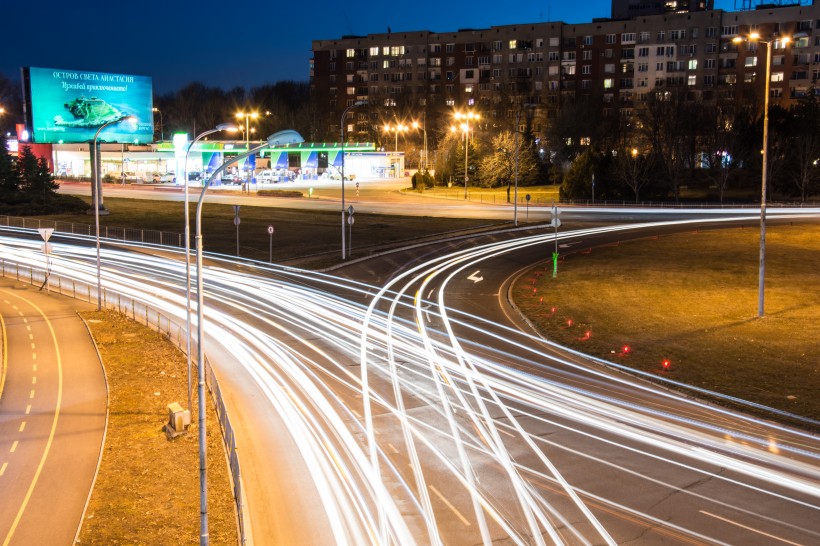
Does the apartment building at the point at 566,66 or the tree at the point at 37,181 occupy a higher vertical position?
the apartment building at the point at 566,66

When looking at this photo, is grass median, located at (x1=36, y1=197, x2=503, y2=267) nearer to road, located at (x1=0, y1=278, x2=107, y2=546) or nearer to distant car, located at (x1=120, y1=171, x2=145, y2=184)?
road, located at (x1=0, y1=278, x2=107, y2=546)

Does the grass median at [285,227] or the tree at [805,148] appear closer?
→ the grass median at [285,227]

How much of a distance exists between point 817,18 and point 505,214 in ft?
226

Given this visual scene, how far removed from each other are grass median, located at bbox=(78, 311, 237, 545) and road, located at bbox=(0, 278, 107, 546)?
36cm

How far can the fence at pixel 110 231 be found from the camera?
49.4m

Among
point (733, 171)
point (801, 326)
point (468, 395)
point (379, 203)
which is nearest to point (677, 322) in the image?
point (801, 326)

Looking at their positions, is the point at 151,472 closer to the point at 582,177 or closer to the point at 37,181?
the point at 37,181

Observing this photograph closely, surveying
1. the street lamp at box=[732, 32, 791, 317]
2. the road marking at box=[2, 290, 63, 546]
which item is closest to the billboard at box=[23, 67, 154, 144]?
the road marking at box=[2, 290, 63, 546]

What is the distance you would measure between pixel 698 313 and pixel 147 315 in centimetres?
2139

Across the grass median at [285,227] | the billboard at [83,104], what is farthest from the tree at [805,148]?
the billboard at [83,104]

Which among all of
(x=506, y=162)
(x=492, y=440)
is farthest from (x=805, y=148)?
(x=492, y=440)

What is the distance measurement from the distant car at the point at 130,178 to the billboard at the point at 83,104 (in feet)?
148

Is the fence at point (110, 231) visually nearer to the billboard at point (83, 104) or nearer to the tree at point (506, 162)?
the billboard at point (83, 104)

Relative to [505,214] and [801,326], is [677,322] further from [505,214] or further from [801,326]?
[505,214]
